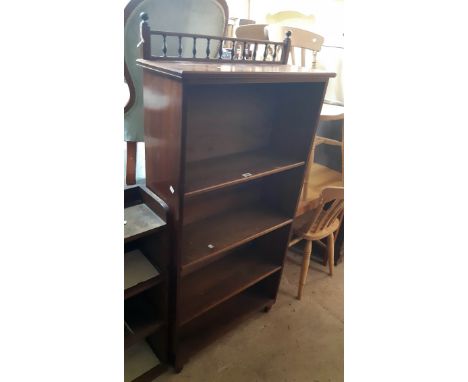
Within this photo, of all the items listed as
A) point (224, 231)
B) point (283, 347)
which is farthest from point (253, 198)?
point (283, 347)

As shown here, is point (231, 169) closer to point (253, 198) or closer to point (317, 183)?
point (253, 198)

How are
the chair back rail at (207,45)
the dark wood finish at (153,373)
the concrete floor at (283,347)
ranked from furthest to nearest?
1. the concrete floor at (283,347)
2. the dark wood finish at (153,373)
3. the chair back rail at (207,45)

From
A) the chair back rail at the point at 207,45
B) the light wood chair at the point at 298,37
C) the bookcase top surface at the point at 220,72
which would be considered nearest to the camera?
the bookcase top surface at the point at 220,72

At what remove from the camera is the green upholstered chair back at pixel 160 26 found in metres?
1.22

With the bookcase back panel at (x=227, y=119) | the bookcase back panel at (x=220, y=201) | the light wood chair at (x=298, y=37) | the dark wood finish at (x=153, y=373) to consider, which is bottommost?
the dark wood finish at (x=153, y=373)

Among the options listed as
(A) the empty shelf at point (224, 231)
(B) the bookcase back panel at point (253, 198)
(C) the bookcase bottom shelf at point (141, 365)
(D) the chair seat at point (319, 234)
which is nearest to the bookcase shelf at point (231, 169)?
(B) the bookcase back panel at point (253, 198)

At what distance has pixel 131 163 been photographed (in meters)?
1.50

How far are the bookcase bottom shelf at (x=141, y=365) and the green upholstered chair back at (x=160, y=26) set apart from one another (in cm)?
98

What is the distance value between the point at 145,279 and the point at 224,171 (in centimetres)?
50

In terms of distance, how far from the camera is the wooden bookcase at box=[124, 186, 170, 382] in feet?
3.84

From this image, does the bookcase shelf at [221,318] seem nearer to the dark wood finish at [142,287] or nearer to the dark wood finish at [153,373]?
the dark wood finish at [153,373]
